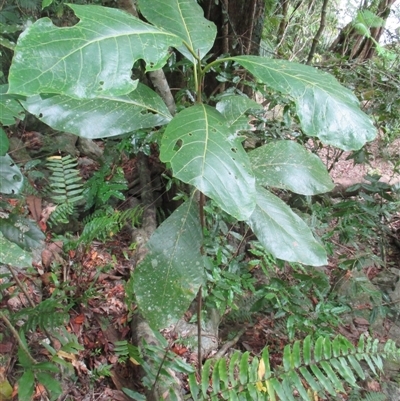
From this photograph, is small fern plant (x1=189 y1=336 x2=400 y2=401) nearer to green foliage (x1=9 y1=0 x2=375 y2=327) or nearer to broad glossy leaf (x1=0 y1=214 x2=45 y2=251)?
green foliage (x1=9 y1=0 x2=375 y2=327)

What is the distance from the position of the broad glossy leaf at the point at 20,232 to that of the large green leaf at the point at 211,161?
0.88 meters

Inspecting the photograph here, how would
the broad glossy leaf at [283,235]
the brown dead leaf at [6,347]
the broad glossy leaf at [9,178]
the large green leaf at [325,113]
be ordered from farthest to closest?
1. the brown dead leaf at [6,347]
2. the broad glossy leaf at [9,178]
3. the broad glossy leaf at [283,235]
4. the large green leaf at [325,113]

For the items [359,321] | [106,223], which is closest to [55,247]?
[106,223]

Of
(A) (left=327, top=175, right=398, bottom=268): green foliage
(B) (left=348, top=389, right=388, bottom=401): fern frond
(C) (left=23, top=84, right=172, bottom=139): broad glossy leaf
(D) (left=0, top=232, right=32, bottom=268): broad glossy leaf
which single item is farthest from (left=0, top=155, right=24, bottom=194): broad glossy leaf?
(B) (left=348, top=389, right=388, bottom=401): fern frond

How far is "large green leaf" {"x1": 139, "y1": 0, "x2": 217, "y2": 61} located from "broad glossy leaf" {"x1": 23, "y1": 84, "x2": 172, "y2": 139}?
188 mm

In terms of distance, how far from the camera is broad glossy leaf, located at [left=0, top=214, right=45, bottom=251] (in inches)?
54.5

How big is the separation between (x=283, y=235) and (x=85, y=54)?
26.9 inches

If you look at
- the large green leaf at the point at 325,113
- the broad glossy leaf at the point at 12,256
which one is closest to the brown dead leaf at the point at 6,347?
the broad glossy leaf at the point at 12,256

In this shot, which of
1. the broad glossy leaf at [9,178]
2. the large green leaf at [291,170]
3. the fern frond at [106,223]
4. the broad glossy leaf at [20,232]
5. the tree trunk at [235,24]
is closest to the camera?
the large green leaf at [291,170]

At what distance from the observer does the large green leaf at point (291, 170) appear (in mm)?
1174

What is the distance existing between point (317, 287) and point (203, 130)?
177cm

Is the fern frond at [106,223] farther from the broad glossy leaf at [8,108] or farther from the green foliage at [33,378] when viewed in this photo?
the broad glossy leaf at [8,108]

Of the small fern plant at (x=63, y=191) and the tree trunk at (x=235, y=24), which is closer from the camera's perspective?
the small fern plant at (x=63, y=191)

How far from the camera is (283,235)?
39.9 inches
